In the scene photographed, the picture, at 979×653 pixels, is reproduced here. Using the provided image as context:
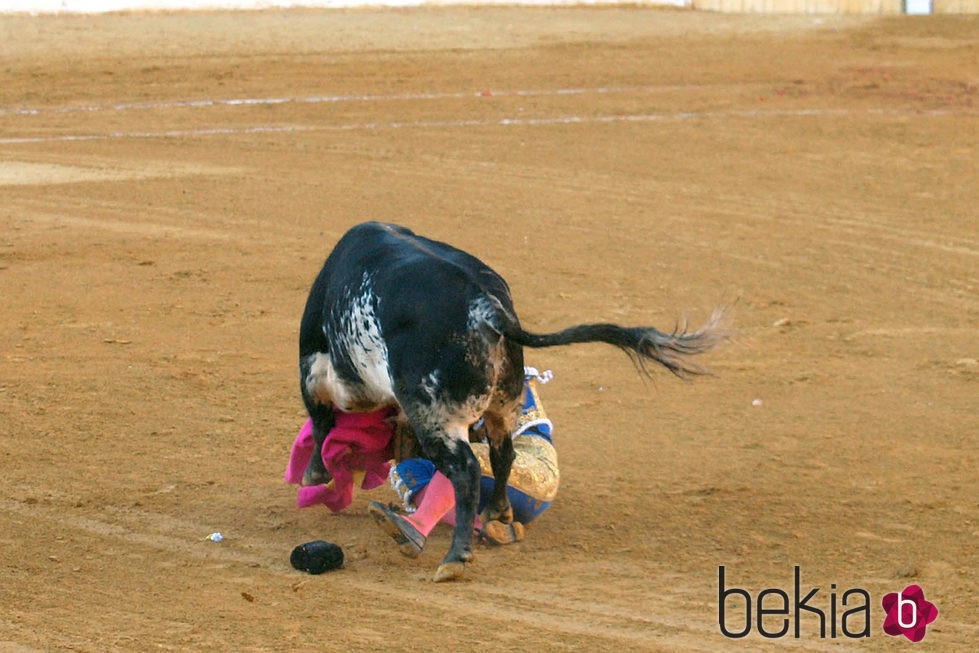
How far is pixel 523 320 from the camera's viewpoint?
29.5 feet

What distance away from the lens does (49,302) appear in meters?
9.26

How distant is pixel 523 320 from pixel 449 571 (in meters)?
3.91

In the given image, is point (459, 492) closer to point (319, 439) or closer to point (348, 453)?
point (348, 453)

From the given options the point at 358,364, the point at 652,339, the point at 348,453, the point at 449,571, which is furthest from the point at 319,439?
the point at 652,339

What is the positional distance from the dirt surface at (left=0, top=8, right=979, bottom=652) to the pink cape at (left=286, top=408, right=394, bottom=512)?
0.43ft

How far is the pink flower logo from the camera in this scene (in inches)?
191

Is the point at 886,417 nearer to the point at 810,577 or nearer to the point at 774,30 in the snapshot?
the point at 810,577

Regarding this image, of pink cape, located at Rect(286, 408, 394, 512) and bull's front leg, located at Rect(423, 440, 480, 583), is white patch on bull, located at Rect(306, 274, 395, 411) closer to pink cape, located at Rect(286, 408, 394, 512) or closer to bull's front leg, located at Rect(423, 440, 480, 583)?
pink cape, located at Rect(286, 408, 394, 512)

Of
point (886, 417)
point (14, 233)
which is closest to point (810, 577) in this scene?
point (886, 417)

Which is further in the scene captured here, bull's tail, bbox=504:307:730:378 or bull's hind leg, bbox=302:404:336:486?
bull's hind leg, bbox=302:404:336:486

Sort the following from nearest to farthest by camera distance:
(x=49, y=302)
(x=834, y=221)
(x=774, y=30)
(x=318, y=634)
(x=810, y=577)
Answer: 1. (x=318, y=634)
2. (x=810, y=577)
3. (x=49, y=302)
4. (x=834, y=221)
5. (x=774, y=30)

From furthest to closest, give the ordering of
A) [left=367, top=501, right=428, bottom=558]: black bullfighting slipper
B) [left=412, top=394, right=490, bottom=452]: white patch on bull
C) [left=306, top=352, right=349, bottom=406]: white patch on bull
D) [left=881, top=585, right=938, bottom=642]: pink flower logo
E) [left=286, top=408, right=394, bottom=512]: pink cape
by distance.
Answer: [left=286, top=408, right=394, bottom=512]: pink cape, [left=306, top=352, right=349, bottom=406]: white patch on bull, [left=367, top=501, right=428, bottom=558]: black bullfighting slipper, [left=412, top=394, right=490, bottom=452]: white patch on bull, [left=881, top=585, right=938, bottom=642]: pink flower logo

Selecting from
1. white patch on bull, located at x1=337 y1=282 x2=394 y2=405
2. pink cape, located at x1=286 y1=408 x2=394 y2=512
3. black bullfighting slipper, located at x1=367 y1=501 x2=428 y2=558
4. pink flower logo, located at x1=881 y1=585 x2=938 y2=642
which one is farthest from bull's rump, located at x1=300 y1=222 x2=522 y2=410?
pink flower logo, located at x1=881 y1=585 x2=938 y2=642

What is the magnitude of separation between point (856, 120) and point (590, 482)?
34.3 ft
